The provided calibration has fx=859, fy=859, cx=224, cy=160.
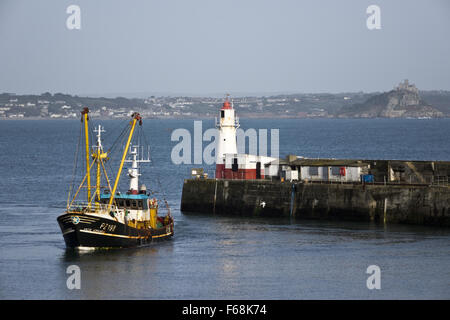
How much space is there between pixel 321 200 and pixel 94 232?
66.7 ft

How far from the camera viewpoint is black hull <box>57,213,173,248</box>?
183 ft

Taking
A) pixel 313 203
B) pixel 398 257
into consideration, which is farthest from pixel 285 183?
pixel 398 257

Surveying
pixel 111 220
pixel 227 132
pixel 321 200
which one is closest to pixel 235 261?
pixel 111 220

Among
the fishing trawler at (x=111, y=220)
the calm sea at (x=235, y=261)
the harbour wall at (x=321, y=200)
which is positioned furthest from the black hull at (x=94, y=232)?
the harbour wall at (x=321, y=200)

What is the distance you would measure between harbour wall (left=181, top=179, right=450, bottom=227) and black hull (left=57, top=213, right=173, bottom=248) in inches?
620

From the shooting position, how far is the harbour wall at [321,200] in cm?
6375

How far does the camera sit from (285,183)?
2781 inches

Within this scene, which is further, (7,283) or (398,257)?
(398,257)

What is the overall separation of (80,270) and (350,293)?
16032 mm

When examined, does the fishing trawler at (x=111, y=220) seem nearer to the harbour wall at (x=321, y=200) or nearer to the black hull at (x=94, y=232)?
the black hull at (x=94, y=232)

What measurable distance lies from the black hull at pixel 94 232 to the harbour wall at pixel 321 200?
1576 centimetres

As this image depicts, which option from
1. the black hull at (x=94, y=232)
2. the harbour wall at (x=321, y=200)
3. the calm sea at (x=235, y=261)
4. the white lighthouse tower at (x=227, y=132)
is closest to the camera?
the calm sea at (x=235, y=261)
